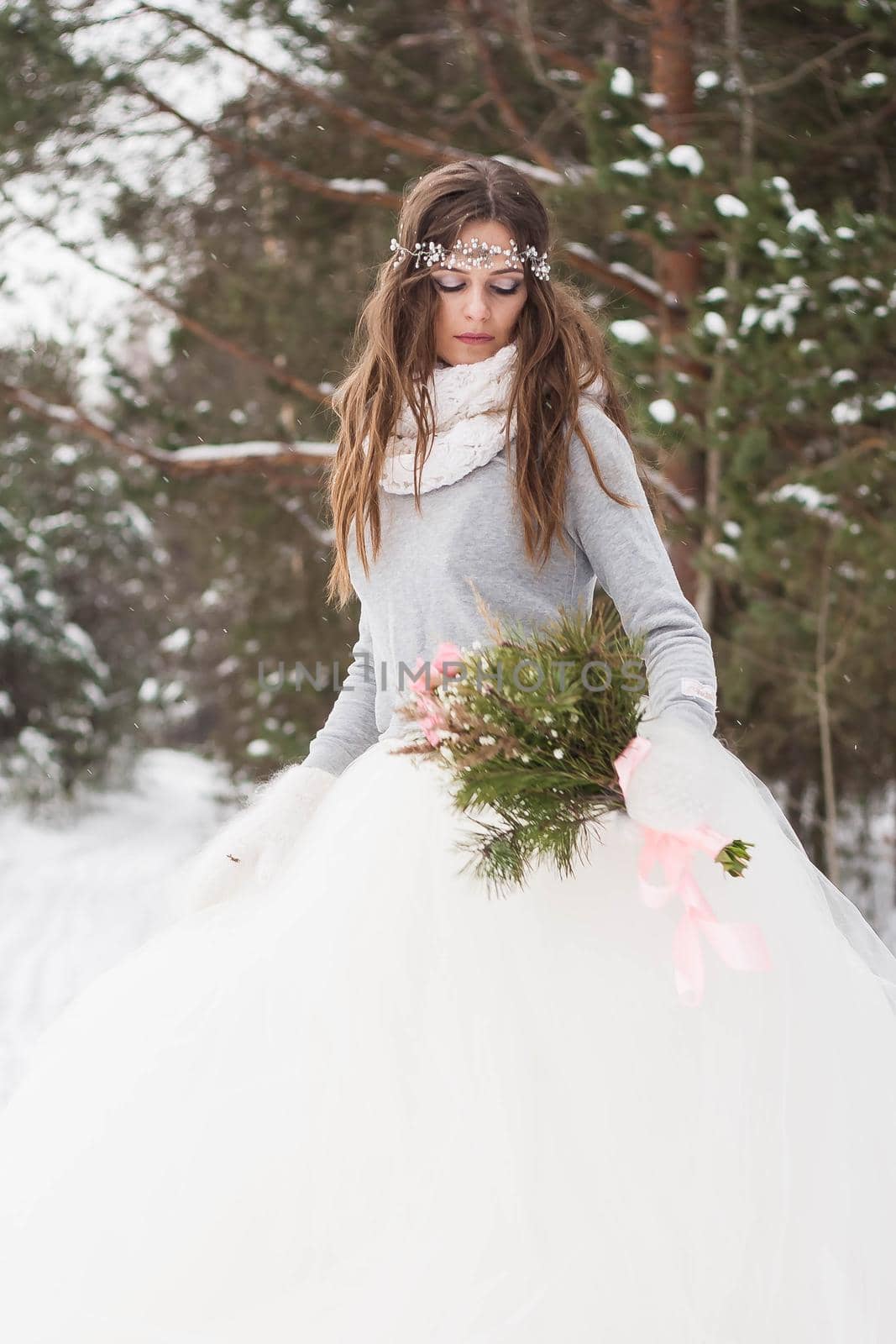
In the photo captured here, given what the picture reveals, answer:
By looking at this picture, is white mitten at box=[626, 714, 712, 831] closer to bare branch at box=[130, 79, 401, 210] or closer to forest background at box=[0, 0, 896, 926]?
forest background at box=[0, 0, 896, 926]

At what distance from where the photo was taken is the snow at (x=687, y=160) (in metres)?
5.04

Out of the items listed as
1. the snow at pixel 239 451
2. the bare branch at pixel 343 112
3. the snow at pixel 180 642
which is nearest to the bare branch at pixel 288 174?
the bare branch at pixel 343 112

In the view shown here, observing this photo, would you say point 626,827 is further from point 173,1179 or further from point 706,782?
point 173,1179

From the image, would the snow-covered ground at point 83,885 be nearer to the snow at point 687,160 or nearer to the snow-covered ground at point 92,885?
the snow-covered ground at point 92,885

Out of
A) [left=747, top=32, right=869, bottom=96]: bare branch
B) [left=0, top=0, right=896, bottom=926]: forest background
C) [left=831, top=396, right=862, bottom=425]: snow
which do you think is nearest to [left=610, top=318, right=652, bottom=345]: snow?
[left=0, top=0, right=896, bottom=926]: forest background

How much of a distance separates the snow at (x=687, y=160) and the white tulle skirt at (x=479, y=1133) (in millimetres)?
4060

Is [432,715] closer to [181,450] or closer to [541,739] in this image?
[541,739]

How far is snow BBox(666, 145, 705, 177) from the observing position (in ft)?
16.5

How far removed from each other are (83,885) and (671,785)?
27.8ft

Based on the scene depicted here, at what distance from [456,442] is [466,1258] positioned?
3.98ft

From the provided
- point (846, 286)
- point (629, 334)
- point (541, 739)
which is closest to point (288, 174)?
point (629, 334)

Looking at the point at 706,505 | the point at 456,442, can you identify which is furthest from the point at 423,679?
the point at 706,505

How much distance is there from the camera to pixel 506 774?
4.89 ft

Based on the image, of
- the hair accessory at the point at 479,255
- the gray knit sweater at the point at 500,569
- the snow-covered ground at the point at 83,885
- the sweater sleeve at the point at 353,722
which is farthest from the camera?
the snow-covered ground at the point at 83,885
